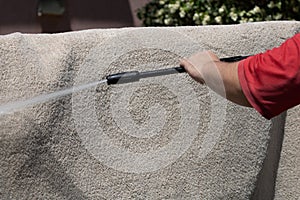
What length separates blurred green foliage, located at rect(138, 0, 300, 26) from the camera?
5.78 metres

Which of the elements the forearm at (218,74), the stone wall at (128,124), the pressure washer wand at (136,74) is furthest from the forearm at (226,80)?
the stone wall at (128,124)

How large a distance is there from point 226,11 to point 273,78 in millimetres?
3219

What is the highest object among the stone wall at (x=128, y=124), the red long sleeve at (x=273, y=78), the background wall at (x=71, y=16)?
the red long sleeve at (x=273, y=78)

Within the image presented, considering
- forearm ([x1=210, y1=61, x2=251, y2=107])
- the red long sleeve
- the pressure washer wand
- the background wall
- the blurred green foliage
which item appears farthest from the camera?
the background wall

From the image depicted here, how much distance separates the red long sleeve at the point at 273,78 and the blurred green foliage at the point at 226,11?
2999 millimetres

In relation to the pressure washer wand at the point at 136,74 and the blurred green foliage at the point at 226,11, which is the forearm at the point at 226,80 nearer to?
the pressure washer wand at the point at 136,74

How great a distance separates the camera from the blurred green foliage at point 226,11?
227 inches

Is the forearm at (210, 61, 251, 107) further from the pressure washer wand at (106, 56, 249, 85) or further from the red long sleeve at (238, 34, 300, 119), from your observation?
the pressure washer wand at (106, 56, 249, 85)

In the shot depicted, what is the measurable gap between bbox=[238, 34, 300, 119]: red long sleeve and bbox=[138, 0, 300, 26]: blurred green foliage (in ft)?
9.84

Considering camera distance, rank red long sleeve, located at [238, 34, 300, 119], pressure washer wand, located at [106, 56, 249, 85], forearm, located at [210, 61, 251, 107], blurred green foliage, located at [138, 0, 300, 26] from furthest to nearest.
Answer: blurred green foliage, located at [138, 0, 300, 26], pressure washer wand, located at [106, 56, 249, 85], forearm, located at [210, 61, 251, 107], red long sleeve, located at [238, 34, 300, 119]

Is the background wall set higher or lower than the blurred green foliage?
lower

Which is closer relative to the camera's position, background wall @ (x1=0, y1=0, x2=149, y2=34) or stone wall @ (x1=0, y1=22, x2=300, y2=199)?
stone wall @ (x1=0, y1=22, x2=300, y2=199)

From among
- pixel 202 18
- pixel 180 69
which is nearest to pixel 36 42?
pixel 180 69

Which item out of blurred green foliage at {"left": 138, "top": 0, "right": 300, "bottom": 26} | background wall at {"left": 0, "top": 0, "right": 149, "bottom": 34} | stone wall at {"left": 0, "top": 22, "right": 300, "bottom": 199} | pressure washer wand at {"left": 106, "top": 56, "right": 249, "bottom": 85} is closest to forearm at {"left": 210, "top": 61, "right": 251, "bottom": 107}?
pressure washer wand at {"left": 106, "top": 56, "right": 249, "bottom": 85}
